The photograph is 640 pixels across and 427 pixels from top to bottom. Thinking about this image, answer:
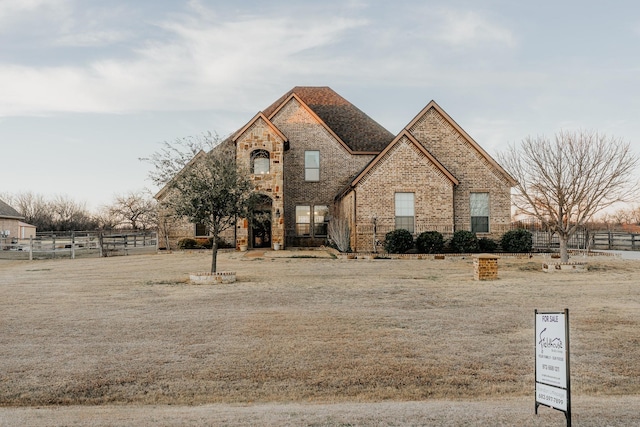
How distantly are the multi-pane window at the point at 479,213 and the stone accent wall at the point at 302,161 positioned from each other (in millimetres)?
8384

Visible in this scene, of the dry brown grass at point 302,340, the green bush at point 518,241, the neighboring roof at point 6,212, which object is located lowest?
the dry brown grass at point 302,340

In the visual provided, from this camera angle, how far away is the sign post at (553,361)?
4.58 meters

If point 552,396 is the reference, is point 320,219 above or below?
above

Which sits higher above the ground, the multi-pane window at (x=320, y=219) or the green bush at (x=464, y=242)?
the multi-pane window at (x=320, y=219)

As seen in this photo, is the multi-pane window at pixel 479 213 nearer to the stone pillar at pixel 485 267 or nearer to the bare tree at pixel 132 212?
the stone pillar at pixel 485 267

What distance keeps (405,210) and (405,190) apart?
1.05 meters

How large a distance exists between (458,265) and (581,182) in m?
5.69

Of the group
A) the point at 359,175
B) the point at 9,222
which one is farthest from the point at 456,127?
the point at 9,222

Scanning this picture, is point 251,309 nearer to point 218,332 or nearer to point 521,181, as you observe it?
point 218,332

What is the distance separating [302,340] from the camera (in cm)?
853

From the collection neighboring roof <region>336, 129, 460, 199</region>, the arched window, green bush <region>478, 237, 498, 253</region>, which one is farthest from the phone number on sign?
the arched window

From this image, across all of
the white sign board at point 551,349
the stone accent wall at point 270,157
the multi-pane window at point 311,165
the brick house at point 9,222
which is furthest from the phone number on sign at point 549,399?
the brick house at point 9,222

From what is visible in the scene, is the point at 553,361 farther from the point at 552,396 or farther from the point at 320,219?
the point at 320,219

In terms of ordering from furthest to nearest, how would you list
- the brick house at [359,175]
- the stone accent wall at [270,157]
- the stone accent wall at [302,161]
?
the stone accent wall at [302,161]
the stone accent wall at [270,157]
the brick house at [359,175]
